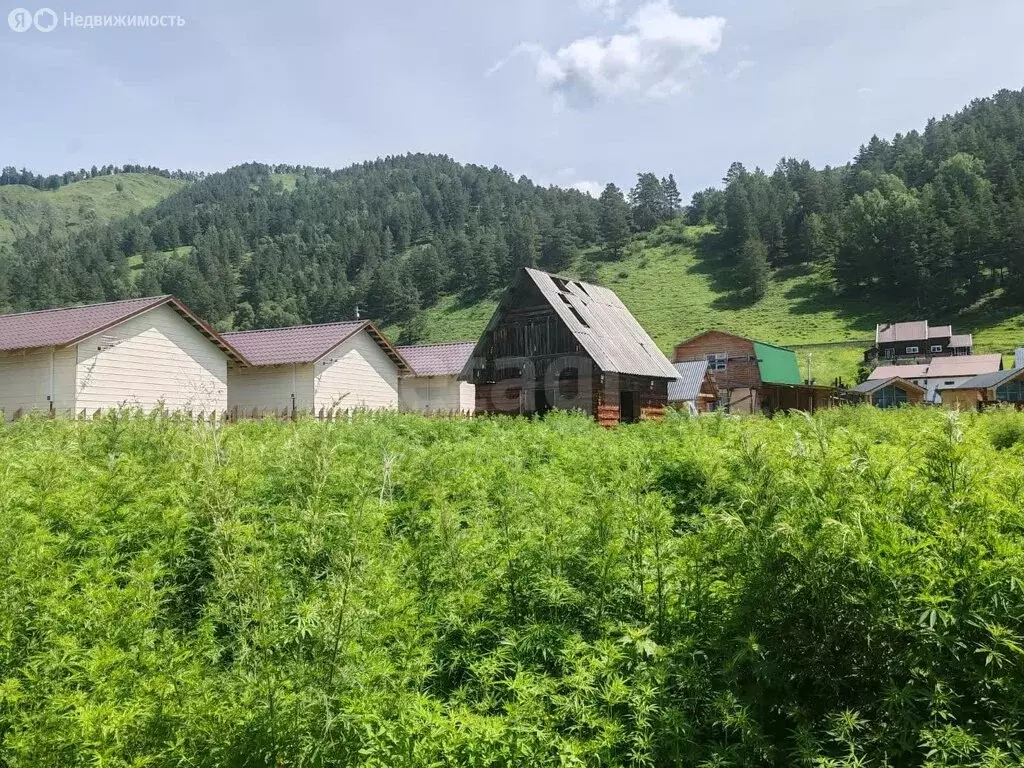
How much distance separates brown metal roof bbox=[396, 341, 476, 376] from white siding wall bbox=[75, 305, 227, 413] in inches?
491

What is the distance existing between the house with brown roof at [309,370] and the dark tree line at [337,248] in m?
68.5

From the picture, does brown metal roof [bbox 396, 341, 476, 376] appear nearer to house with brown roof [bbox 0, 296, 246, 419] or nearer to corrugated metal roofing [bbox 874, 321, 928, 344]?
house with brown roof [bbox 0, 296, 246, 419]

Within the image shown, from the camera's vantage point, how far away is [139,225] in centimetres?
15138

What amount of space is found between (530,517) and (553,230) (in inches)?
4710

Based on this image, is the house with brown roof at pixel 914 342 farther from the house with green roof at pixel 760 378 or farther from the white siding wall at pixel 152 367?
the white siding wall at pixel 152 367

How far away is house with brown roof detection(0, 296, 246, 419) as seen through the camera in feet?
71.0

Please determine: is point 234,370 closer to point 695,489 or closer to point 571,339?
point 571,339

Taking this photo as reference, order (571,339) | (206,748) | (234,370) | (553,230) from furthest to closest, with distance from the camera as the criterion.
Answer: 1. (553,230)
2. (234,370)
3. (571,339)
4. (206,748)

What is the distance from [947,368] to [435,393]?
5071 centimetres

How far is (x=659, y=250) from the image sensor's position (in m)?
119

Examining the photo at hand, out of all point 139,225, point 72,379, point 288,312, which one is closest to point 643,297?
point 288,312

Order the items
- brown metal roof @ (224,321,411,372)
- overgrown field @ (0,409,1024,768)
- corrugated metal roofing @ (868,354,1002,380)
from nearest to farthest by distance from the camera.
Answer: overgrown field @ (0,409,1024,768)
brown metal roof @ (224,321,411,372)
corrugated metal roofing @ (868,354,1002,380)

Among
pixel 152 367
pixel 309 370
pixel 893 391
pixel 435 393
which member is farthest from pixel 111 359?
pixel 893 391

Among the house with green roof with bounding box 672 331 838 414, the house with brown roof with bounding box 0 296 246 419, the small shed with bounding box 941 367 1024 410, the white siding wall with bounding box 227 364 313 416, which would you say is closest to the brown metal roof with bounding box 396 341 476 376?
the white siding wall with bounding box 227 364 313 416
